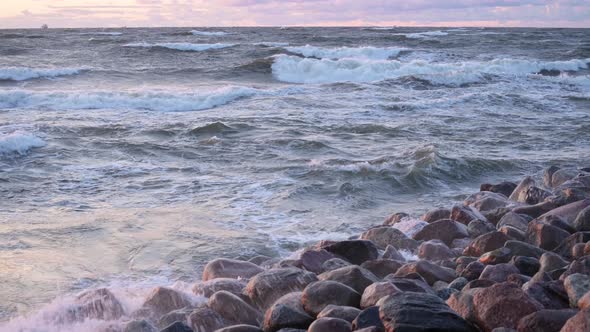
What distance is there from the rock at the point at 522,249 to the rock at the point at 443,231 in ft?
2.48

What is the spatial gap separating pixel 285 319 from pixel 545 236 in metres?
2.27

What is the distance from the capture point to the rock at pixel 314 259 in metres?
4.22

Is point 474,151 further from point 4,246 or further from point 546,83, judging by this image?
point 546,83

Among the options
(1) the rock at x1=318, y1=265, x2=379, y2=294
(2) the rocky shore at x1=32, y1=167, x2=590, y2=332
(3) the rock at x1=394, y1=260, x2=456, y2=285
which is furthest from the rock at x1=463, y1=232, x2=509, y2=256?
(1) the rock at x1=318, y1=265, x2=379, y2=294

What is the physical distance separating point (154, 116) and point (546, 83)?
1159 centimetres

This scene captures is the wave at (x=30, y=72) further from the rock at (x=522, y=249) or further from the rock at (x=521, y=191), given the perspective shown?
the rock at (x=522, y=249)

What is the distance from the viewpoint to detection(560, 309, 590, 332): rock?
8.26 ft

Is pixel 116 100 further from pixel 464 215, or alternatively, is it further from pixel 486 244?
pixel 486 244

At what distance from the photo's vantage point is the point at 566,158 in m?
8.41

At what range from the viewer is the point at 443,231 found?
506 centimetres

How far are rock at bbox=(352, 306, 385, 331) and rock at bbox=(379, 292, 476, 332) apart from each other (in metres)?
0.02

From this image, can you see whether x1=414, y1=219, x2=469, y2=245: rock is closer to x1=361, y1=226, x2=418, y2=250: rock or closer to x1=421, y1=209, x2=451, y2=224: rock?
x1=361, y1=226, x2=418, y2=250: rock

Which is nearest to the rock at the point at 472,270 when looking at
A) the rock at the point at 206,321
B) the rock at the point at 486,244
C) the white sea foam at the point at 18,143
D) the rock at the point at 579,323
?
the rock at the point at 486,244

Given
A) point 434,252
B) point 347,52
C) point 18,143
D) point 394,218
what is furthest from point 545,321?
point 347,52
